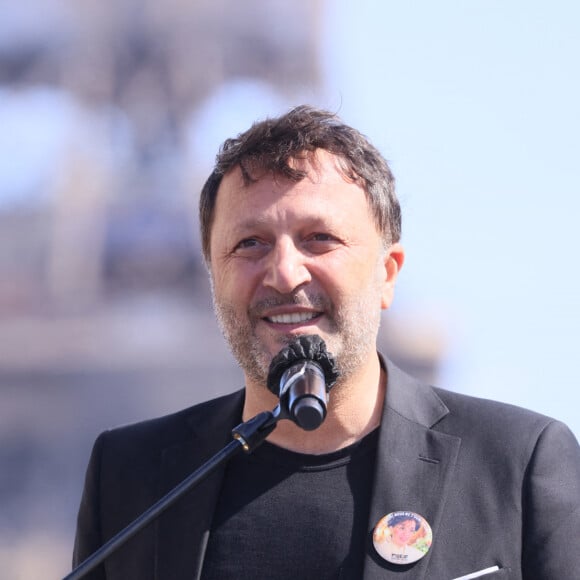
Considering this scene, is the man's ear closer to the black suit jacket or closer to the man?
the man

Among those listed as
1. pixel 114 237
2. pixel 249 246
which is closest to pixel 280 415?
pixel 249 246

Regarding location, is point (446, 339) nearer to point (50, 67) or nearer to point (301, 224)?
point (50, 67)

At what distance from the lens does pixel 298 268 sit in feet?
12.6

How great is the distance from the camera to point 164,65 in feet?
109

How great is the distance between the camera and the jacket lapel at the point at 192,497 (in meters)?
3.87

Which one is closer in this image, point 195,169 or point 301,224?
point 301,224

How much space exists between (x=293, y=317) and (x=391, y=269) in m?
0.60

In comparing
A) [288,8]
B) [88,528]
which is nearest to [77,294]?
[288,8]

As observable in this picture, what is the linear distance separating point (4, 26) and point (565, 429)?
31468 millimetres

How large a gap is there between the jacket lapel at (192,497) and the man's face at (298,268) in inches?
12.5

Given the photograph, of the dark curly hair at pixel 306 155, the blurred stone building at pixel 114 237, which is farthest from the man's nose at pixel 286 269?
the blurred stone building at pixel 114 237

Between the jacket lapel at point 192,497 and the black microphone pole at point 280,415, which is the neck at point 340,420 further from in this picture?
the black microphone pole at point 280,415

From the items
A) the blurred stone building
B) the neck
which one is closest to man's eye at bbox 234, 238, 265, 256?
the neck

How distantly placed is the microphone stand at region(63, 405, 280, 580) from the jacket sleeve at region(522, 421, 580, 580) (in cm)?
100
